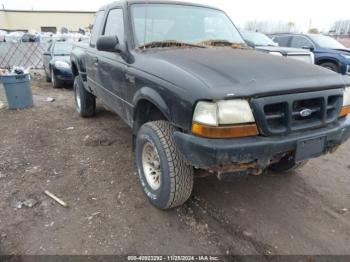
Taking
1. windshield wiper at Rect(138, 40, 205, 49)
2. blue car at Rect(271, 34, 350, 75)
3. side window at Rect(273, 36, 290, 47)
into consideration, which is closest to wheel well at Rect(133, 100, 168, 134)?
windshield wiper at Rect(138, 40, 205, 49)

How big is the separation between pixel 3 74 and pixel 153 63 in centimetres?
529

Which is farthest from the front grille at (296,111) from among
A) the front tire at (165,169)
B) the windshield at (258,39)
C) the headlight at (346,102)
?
the windshield at (258,39)

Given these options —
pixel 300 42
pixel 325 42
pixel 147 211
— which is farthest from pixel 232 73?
pixel 325 42

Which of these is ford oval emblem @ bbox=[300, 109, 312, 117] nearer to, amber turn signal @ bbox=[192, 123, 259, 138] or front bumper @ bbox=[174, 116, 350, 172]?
front bumper @ bbox=[174, 116, 350, 172]

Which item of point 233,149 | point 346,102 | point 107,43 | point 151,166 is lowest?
point 151,166

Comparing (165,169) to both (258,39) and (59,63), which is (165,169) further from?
(258,39)

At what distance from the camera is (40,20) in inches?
1502

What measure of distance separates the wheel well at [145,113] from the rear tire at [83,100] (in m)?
2.86

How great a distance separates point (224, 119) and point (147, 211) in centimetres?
135

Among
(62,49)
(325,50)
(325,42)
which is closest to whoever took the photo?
(62,49)

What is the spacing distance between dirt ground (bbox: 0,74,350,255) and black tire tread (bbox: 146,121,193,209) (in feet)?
1.08

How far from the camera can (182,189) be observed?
266 centimetres

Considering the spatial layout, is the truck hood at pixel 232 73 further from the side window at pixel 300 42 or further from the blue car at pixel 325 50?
the side window at pixel 300 42

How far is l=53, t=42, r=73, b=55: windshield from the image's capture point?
9.98 meters
